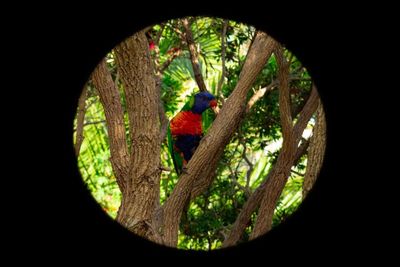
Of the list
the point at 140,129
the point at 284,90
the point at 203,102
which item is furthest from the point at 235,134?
the point at 140,129

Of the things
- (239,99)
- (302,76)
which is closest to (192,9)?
(239,99)

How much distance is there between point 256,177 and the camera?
689 centimetres

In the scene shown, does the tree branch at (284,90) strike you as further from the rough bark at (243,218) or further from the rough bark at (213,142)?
the rough bark at (243,218)

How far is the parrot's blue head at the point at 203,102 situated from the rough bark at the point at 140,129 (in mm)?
1869

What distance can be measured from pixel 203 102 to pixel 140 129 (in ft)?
7.12

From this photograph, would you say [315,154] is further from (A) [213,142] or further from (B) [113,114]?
(B) [113,114]

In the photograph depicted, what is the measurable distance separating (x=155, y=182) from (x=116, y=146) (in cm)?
65

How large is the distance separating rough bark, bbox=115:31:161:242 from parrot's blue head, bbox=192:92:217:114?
73.6 inches

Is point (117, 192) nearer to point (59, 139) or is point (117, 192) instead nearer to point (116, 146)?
point (116, 146)

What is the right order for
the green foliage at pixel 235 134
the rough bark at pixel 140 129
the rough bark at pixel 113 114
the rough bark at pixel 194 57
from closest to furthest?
the rough bark at pixel 140 129, the rough bark at pixel 113 114, the rough bark at pixel 194 57, the green foliage at pixel 235 134

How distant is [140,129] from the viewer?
3.05m

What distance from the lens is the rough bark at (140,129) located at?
3.00m

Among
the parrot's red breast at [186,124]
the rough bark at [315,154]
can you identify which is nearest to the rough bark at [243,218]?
the rough bark at [315,154]

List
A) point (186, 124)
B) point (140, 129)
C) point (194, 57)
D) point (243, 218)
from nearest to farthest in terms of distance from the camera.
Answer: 1. point (140, 129)
2. point (243, 218)
3. point (194, 57)
4. point (186, 124)
